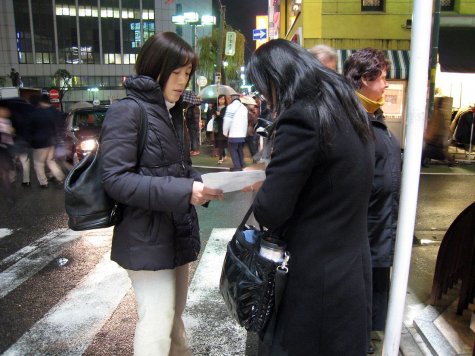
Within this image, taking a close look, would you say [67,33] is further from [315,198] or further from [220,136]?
[315,198]

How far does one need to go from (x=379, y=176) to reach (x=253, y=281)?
126cm

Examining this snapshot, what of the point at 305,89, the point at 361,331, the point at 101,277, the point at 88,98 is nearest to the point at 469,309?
the point at 361,331

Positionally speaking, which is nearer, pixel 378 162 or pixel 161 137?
pixel 161 137

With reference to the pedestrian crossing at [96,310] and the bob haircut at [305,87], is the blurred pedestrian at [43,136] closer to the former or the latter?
the pedestrian crossing at [96,310]

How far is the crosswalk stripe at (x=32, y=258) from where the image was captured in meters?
4.82

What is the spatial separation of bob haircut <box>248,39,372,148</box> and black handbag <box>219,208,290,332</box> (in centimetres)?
52

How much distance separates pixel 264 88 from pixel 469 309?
112 inches

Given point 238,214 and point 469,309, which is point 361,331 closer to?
point 469,309

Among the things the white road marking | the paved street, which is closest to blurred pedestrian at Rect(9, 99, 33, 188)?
the paved street

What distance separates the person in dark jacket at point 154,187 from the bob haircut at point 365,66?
3.84 ft

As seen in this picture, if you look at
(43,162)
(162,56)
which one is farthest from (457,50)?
(162,56)

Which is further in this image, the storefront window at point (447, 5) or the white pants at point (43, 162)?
the storefront window at point (447, 5)

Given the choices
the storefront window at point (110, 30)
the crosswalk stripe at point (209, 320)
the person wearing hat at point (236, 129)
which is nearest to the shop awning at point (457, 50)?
the person wearing hat at point (236, 129)

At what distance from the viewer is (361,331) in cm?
182
